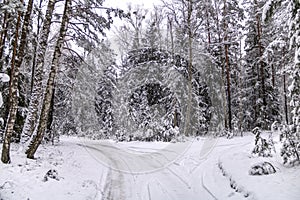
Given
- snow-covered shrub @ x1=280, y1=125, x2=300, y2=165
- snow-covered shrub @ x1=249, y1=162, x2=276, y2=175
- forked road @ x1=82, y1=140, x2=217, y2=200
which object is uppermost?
snow-covered shrub @ x1=280, y1=125, x2=300, y2=165

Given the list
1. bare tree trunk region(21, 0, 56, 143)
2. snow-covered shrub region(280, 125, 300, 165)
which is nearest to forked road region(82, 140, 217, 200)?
snow-covered shrub region(280, 125, 300, 165)

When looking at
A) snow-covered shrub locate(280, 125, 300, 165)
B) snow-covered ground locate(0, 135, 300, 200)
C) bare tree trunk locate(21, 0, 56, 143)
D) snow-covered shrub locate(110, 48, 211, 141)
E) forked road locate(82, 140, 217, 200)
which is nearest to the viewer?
snow-covered ground locate(0, 135, 300, 200)

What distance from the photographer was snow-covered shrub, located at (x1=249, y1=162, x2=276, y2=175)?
7.53 metres

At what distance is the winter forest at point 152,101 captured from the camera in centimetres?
777

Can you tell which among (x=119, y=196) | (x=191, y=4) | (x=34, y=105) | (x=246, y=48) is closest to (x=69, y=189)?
(x=119, y=196)

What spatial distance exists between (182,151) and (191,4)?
450 inches

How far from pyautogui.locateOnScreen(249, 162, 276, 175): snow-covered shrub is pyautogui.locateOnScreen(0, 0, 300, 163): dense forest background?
1.06 m

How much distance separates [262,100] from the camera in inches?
936

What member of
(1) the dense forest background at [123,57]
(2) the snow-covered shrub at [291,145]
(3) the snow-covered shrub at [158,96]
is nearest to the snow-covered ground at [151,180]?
(2) the snow-covered shrub at [291,145]

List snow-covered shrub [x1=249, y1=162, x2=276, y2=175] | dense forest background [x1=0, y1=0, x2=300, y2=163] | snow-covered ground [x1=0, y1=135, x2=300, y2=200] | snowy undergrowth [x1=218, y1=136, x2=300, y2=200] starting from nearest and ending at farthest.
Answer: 1. snowy undergrowth [x1=218, y1=136, x2=300, y2=200]
2. snow-covered ground [x1=0, y1=135, x2=300, y2=200]
3. snow-covered shrub [x1=249, y1=162, x2=276, y2=175]
4. dense forest background [x1=0, y1=0, x2=300, y2=163]

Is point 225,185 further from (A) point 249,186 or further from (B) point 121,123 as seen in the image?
(B) point 121,123

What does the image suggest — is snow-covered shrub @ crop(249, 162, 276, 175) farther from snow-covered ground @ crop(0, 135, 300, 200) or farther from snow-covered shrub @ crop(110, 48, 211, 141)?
snow-covered shrub @ crop(110, 48, 211, 141)

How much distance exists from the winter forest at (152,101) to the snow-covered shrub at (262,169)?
30 millimetres

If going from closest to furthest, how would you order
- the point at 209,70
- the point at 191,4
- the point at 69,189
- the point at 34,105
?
the point at 69,189 < the point at 34,105 < the point at 191,4 < the point at 209,70
